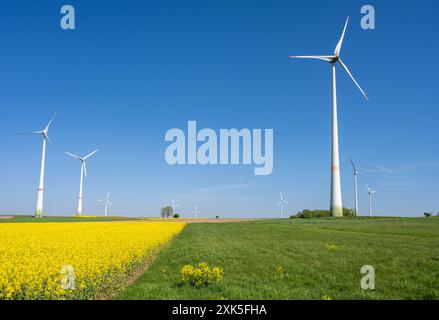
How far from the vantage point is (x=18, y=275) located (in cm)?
1158

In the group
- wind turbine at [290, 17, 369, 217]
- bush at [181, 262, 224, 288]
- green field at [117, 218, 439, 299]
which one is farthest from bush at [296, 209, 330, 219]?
bush at [181, 262, 224, 288]

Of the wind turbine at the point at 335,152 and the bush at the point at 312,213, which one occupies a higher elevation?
the wind turbine at the point at 335,152

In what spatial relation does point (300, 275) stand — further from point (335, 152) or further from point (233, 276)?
point (335, 152)

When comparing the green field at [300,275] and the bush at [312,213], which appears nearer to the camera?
the green field at [300,275]

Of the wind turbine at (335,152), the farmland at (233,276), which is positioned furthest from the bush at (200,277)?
the wind turbine at (335,152)

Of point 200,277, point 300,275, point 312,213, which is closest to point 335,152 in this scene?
point 312,213

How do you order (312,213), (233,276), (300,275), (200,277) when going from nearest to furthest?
1. (200,277)
2. (233,276)
3. (300,275)
4. (312,213)

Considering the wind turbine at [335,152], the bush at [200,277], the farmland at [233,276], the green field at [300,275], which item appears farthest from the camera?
the wind turbine at [335,152]

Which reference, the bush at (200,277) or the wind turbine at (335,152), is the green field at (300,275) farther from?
the wind turbine at (335,152)

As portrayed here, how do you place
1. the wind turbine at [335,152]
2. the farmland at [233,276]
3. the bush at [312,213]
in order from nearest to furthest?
1. the farmland at [233,276]
2. the wind turbine at [335,152]
3. the bush at [312,213]

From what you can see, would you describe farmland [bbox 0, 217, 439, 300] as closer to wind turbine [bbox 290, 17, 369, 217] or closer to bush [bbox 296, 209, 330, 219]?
wind turbine [bbox 290, 17, 369, 217]
